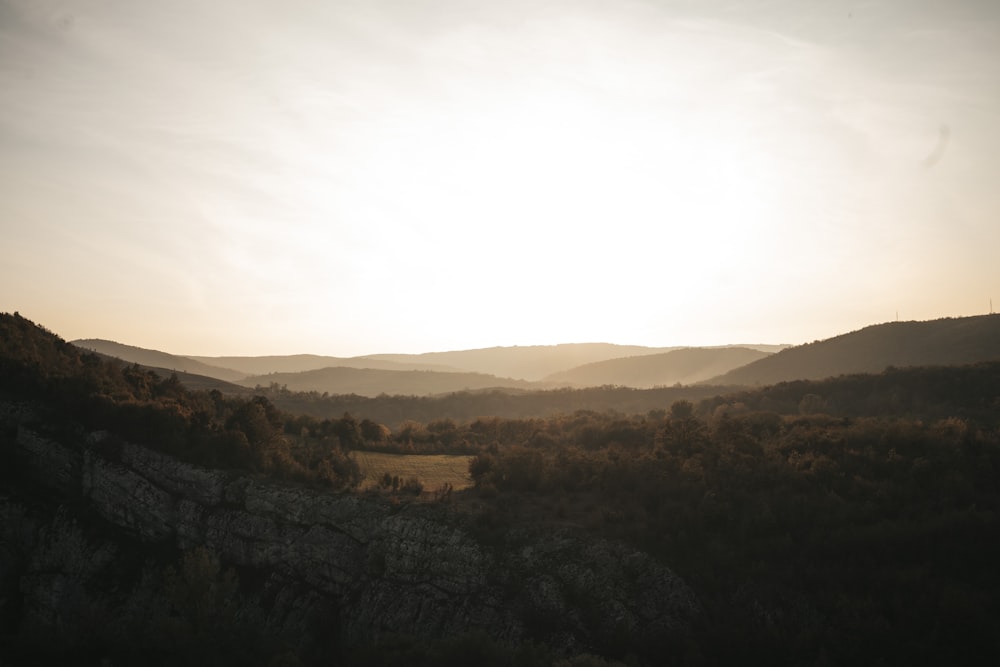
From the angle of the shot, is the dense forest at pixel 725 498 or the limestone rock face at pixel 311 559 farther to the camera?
the limestone rock face at pixel 311 559

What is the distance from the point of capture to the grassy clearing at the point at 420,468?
25.3 metres

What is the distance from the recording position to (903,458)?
22516mm

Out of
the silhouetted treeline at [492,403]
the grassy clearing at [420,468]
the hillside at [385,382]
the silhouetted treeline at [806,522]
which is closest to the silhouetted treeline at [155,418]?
the grassy clearing at [420,468]

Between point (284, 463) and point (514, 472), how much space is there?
8.97 meters

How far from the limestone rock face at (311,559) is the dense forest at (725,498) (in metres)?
0.67

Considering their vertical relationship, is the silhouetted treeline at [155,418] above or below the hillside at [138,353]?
below

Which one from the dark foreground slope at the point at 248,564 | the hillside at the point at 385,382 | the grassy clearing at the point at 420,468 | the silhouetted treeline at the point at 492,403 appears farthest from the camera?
the hillside at the point at 385,382

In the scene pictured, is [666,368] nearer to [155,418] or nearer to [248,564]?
[155,418]

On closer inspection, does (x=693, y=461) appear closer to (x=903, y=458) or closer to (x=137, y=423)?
(x=903, y=458)

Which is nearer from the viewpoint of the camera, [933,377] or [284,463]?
[284,463]

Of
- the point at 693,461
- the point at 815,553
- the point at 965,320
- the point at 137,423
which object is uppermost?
the point at 965,320

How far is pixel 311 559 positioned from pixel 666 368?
469ft

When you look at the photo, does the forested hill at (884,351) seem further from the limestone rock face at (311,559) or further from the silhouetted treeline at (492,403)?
the limestone rock face at (311,559)

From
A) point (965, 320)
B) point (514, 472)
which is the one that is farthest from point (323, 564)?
point (965, 320)
